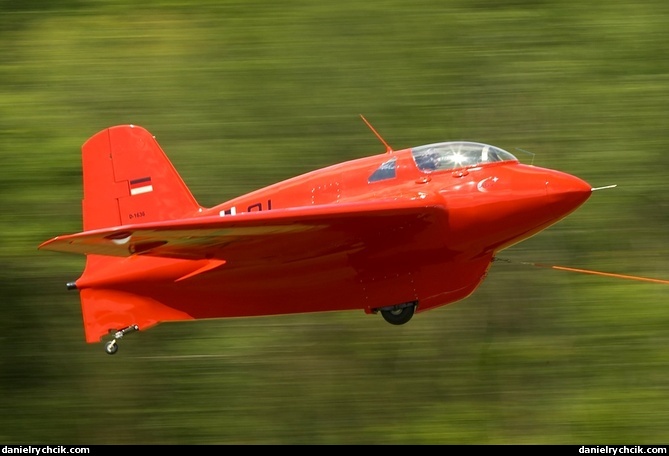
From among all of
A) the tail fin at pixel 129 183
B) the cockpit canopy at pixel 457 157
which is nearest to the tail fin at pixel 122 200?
the tail fin at pixel 129 183

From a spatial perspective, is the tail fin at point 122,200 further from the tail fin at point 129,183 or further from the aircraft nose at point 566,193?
the aircraft nose at point 566,193

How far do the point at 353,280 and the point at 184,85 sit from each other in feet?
19.5

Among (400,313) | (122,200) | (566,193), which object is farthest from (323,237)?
(122,200)

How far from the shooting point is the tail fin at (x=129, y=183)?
14.4m

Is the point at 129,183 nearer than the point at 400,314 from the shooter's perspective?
No

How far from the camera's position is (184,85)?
59.1 feet

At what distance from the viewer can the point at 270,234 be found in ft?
41.9

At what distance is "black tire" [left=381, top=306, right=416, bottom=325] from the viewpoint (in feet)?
44.9

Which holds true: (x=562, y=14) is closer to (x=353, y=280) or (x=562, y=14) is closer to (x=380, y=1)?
(x=380, y=1)

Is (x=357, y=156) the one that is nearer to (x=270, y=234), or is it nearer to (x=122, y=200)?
(x=122, y=200)

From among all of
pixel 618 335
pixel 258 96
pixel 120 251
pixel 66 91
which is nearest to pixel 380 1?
pixel 258 96

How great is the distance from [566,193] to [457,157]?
1.22 metres

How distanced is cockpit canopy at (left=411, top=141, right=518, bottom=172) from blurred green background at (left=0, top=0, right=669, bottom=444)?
12.2ft

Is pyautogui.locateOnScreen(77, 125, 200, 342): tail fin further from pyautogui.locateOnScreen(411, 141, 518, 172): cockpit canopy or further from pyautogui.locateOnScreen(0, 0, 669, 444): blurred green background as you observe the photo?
pyautogui.locateOnScreen(411, 141, 518, 172): cockpit canopy
